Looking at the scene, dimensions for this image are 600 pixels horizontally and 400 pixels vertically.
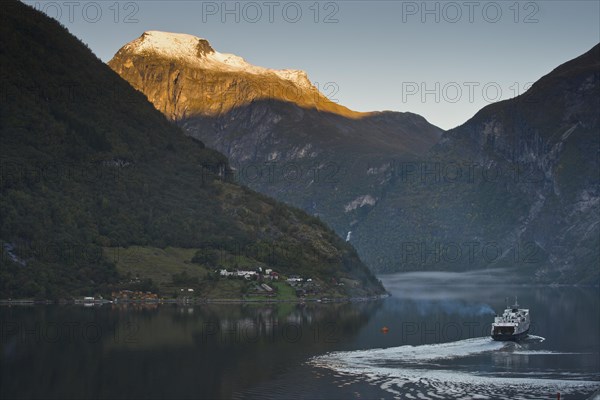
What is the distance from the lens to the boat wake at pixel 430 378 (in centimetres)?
13600

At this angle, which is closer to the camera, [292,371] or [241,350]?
[292,371]

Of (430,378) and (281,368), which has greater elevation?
(281,368)

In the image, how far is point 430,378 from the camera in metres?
148

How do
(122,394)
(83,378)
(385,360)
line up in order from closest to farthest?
(122,394), (83,378), (385,360)

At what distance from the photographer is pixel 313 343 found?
19575 centimetres

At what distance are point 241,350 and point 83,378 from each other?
42.5 meters

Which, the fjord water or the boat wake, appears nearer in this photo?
the fjord water

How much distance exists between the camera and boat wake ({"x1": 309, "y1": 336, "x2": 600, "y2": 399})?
136000mm

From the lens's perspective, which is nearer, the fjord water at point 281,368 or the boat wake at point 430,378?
the fjord water at point 281,368

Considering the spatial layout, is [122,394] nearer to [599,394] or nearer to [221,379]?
[221,379]

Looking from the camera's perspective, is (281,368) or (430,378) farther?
(281,368)

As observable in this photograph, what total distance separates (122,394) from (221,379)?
62.9 ft

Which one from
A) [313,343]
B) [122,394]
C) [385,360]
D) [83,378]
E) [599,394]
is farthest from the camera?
[313,343]

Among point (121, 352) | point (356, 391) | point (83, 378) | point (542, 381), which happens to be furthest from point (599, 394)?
point (121, 352)
